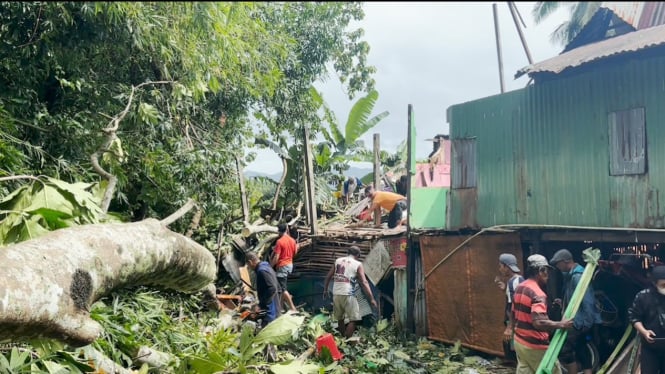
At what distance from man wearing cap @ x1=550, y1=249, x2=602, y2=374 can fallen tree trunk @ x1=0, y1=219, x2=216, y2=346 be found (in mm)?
4895

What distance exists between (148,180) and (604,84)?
6.68 m

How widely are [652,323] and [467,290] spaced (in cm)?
352

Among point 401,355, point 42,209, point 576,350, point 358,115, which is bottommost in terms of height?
point 401,355

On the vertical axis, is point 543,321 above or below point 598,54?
below

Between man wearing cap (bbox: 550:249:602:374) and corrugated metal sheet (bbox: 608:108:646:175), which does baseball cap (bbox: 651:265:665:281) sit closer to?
man wearing cap (bbox: 550:249:602:374)

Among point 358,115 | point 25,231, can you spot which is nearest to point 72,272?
point 25,231

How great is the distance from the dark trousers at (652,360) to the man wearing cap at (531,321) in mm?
1057

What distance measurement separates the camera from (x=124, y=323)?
5.61 m

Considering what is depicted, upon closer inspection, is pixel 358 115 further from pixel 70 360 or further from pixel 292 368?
pixel 70 360

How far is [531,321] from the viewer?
525 centimetres

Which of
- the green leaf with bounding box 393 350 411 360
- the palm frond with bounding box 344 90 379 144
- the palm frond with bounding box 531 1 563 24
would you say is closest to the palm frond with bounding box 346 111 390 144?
the palm frond with bounding box 344 90 379 144

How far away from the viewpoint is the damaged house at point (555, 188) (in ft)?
22.8

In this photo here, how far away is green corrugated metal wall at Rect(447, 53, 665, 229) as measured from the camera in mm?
6953

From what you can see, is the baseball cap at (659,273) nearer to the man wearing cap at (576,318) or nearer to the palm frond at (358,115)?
the man wearing cap at (576,318)
